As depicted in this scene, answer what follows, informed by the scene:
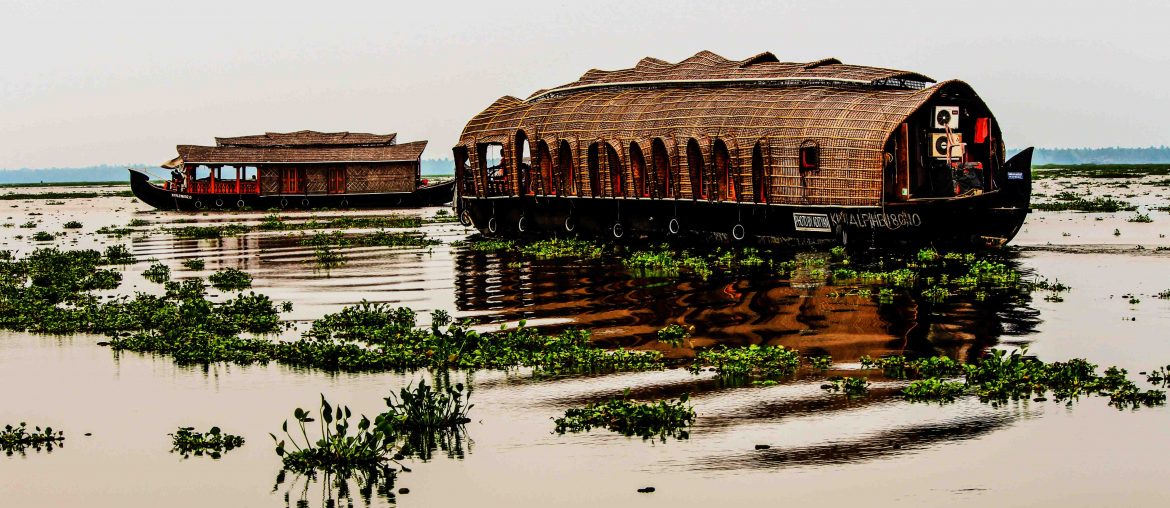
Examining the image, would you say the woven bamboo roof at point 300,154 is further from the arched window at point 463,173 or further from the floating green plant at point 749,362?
the floating green plant at point 749,362

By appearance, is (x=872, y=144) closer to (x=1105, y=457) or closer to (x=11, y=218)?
(x=1105, y=457)

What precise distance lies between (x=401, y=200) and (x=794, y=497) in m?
52.6

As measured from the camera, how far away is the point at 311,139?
206 feet

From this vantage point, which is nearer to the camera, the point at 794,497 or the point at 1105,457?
the point at 794,497

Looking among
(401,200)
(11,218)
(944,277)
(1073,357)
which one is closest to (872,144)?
(944,277)

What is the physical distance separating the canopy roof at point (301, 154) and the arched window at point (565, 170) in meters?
24.8

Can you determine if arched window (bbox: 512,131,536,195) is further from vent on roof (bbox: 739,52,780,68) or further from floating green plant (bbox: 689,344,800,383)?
floating green plant (bbox: 689,344,800,383)

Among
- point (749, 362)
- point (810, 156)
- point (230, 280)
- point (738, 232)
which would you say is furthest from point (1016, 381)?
point (738, 232)

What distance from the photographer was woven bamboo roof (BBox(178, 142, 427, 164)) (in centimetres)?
6053

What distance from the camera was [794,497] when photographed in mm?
10336

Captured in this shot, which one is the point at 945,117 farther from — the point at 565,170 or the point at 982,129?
the point at 565,170

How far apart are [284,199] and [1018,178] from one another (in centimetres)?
3961

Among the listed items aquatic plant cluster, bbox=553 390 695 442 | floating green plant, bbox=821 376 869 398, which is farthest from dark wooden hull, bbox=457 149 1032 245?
aquatic plant cluster, bbox=553 390 695 442

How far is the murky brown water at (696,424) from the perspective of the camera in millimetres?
10750
